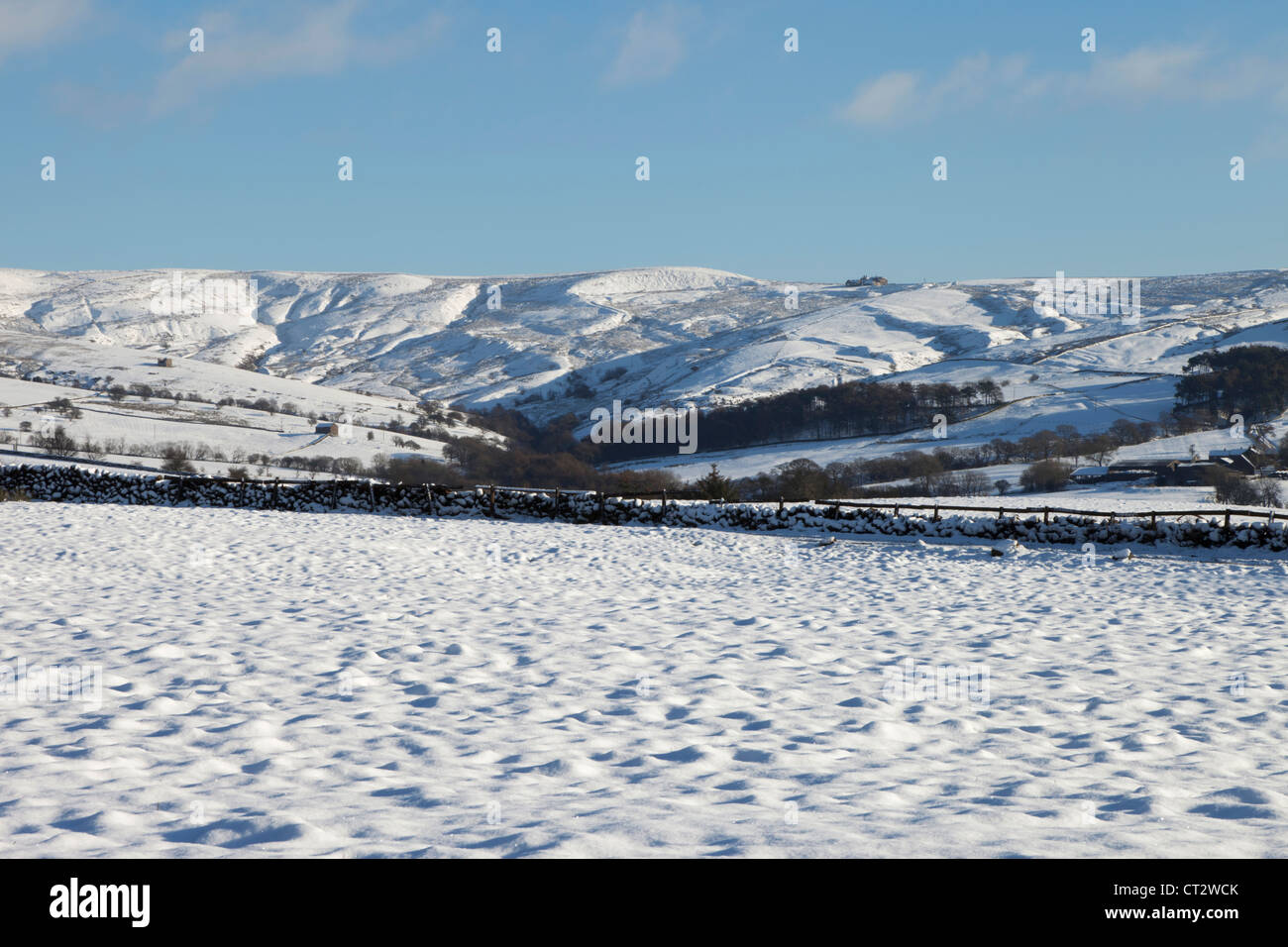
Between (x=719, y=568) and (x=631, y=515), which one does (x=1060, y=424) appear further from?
(x=719, y=568)

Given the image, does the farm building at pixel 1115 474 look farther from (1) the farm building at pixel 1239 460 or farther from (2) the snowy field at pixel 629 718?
(2) the snowy field at pixel 629 718

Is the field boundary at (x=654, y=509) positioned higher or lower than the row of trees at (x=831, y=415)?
lower

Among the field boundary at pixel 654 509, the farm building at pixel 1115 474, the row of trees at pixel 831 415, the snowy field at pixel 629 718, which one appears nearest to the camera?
the snowy field at pixel 629 718

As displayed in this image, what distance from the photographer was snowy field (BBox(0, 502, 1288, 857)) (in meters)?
4.44

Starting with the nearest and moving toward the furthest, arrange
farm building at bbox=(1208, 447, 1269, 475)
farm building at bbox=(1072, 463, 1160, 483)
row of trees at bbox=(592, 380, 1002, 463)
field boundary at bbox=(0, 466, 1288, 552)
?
field boundary at bbox=(0, 466, 1288, 552) < farm building at bbox=(1208, 447, 1269, 475) < farm building at bbox=(1072, 463, 1160, 483) < row of trees at bbox=(592, 380, 1002, 463)

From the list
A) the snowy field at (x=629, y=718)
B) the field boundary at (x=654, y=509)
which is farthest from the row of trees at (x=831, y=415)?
the snowy field at (x=629, y=718)

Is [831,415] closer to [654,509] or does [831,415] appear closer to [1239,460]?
[1239,460]

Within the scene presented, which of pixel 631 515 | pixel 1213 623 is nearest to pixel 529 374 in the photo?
pixel 631 515

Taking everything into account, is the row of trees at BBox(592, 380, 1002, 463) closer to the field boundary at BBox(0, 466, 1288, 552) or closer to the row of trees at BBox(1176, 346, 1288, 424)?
the row of trees at BBox(1176, 346, 1288, 424)

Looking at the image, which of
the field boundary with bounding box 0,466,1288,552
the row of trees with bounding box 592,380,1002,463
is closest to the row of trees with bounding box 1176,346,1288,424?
the row of trees with bounding box 592,380,1002,463

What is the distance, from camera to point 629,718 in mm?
6730

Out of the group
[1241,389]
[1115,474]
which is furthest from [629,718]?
[1241,389]

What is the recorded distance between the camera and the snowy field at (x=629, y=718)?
444 cm
